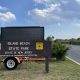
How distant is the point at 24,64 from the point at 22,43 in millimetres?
2814

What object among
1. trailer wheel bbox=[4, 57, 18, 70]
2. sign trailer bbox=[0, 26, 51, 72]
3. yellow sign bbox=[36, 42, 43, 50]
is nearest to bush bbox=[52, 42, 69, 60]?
sign trailer bbox=[0, 26, 51, 72]

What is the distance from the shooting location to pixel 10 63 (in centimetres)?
1475

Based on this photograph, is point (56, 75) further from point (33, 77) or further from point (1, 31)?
point (1, 31)

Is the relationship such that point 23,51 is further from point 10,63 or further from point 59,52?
point 59,52

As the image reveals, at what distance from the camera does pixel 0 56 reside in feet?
47.7

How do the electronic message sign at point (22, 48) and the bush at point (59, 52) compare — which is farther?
the bush at point (59, 52)

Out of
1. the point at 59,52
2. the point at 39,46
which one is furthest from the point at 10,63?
the point at 59,52

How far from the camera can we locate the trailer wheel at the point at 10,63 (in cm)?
1472

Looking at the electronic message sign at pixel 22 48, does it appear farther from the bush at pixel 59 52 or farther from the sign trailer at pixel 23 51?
the bush at pixel 59 52

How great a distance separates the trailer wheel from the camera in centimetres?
1472

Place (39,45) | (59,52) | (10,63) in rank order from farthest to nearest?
(59,52) < (10,63) < (39,45)

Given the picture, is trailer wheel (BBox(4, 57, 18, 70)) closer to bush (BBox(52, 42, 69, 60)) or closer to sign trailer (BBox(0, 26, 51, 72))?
sign trailer (BBox(0, 26, 51, 72))

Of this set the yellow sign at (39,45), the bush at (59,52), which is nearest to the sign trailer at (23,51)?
the yellow sign at (39,45)

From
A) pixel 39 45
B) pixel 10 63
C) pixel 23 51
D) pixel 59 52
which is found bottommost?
pixel 10 63
